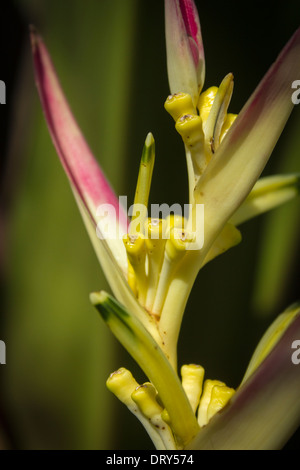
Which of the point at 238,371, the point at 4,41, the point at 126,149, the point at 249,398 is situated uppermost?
the point at 4,41

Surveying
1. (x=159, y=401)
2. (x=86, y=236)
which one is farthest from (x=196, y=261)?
(x=86, y=236)

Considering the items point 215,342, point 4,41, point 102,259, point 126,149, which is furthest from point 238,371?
point 4,41

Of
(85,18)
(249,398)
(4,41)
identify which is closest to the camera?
(249,398)

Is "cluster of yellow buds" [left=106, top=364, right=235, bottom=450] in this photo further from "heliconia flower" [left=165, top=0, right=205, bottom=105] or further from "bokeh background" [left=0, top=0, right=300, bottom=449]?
"bokeh background" [left=0, top=0, right=300, bottom=449]

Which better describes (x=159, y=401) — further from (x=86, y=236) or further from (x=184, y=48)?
(x=86, y=236)

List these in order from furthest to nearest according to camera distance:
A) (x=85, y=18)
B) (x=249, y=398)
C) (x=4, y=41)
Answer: (x=4, y=41), (x=85, y=18), (x=249, y=398)

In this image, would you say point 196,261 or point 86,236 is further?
point 86,236

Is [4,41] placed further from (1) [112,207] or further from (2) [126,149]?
(1) [112,207]
